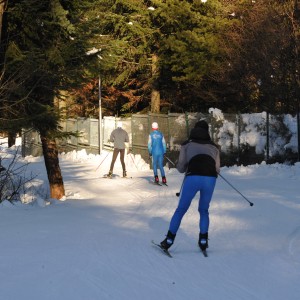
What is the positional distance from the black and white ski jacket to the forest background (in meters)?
4.70

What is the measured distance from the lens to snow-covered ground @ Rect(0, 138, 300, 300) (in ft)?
18.6

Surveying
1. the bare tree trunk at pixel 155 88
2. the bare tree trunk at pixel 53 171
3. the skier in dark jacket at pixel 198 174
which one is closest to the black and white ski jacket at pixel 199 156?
the skier in dark jacket at pixel 198 174

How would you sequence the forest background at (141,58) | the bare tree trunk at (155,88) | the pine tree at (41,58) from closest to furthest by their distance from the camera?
the pine tree at (41,58) < the forest background at (141,58) < the bare tree trunk at (155,88)

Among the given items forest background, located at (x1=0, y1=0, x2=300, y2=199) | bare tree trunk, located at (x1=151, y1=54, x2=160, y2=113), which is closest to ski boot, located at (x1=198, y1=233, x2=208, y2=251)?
forest background, located at (x1=0, y1=0, x2=300, y2=199)

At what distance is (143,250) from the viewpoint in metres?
7.42

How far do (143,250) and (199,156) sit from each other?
4.98ft

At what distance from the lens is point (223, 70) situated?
26266mm

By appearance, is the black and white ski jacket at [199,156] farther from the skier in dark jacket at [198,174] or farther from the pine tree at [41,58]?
the pine tree at [41,58]

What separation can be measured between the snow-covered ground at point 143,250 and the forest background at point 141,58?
2.34 metres

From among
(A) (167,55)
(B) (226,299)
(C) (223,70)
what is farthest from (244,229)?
(A) (167,55)

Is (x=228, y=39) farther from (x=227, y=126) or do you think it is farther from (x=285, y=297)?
(x=285, y=297)

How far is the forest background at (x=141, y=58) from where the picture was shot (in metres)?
11.6

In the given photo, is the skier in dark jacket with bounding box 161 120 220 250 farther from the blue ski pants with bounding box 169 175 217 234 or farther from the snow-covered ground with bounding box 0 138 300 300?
the snow-covered ground with bounding box 0 138 300 300

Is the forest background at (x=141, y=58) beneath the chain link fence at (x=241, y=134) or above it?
above
